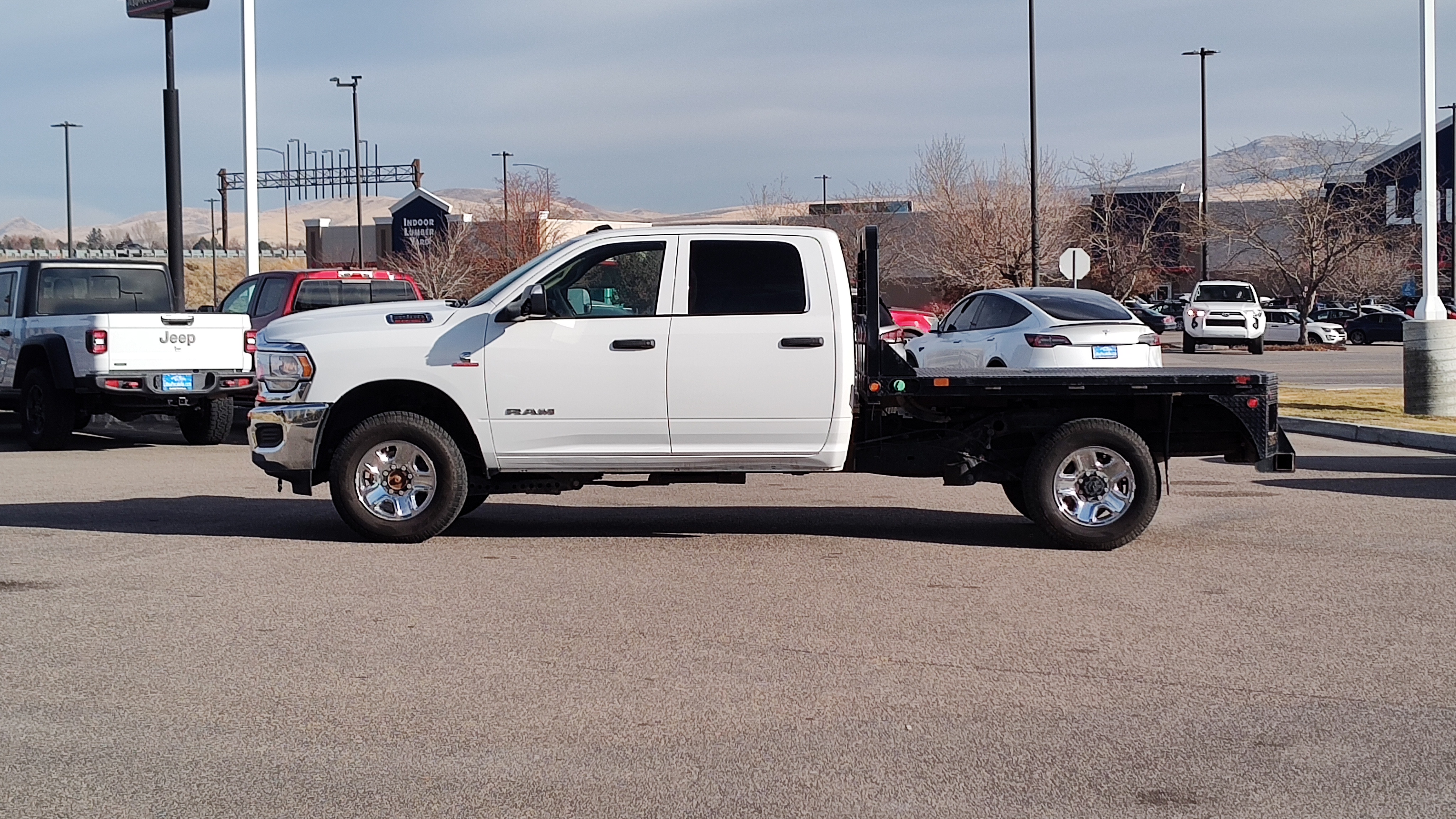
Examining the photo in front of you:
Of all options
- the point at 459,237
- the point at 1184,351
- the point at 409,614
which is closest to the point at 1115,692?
the point at 409,614

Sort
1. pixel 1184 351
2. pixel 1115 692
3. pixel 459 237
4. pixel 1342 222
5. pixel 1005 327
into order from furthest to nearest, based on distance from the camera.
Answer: pixel 459 237
pixel 1342 222
pixel 1184 351
pixel 1005 327
pixel 1115 692

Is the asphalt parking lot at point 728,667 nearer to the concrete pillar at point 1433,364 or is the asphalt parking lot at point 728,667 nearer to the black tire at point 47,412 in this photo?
the black tire at point 47,412

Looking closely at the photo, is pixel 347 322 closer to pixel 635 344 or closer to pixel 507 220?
pixel 635 344

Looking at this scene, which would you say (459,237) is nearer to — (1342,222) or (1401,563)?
(1342,222)

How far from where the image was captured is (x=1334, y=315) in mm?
60062

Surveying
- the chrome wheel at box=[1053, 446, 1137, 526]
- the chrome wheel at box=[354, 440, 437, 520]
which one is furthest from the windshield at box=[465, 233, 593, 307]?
the chrome wheel at box=[1053, 446, 1137, 526]

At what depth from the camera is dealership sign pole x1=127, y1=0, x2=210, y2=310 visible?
71.3 ft

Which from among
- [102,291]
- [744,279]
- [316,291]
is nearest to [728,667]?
[744,279]

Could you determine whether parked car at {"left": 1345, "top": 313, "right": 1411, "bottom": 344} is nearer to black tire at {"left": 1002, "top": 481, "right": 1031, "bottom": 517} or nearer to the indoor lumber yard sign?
the indoor lumber yard sign

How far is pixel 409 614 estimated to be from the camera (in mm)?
7758

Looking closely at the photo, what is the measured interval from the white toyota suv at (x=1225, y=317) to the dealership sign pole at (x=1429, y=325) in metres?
18.0

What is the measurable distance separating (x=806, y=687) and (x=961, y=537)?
4.25m

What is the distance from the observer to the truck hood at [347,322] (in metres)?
9.92

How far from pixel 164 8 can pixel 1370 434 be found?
17.3 metres
